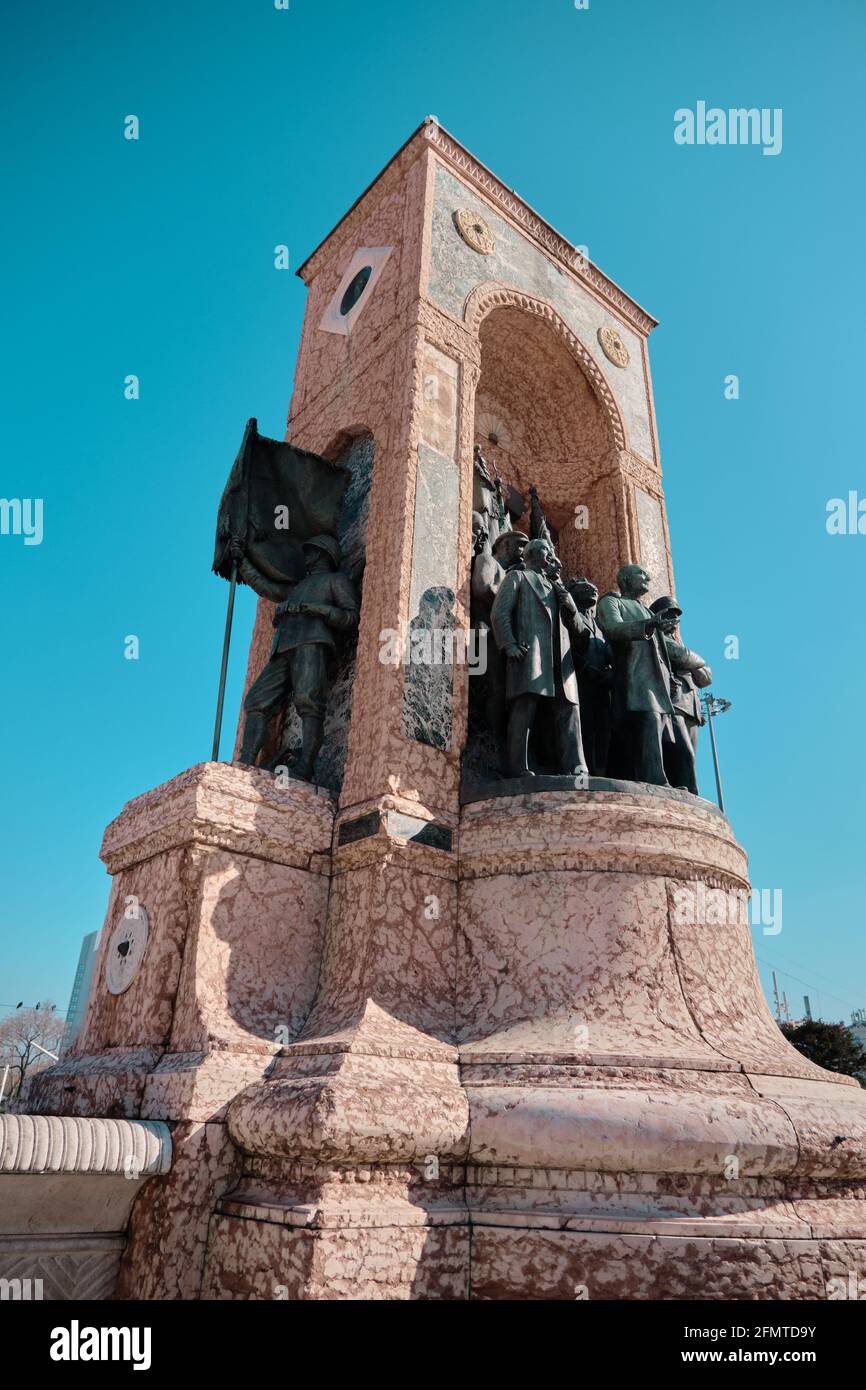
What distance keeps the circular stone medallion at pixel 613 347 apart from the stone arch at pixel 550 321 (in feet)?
1.34

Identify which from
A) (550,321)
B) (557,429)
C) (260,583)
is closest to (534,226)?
(550,321)

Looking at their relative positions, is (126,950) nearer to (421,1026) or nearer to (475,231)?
(421,1026)

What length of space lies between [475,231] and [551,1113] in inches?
283

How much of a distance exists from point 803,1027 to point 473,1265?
22.5 meters

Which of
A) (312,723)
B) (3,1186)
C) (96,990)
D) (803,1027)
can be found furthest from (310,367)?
(803,1027)

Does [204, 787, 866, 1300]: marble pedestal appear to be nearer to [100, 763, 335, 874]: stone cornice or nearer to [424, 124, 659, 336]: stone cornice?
[100, 763, 335, 874]: stone cornice

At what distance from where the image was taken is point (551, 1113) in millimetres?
3855

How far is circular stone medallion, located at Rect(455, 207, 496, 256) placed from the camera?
793cm

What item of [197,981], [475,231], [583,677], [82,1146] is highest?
[475,231]

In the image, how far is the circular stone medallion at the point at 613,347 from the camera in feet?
30.5

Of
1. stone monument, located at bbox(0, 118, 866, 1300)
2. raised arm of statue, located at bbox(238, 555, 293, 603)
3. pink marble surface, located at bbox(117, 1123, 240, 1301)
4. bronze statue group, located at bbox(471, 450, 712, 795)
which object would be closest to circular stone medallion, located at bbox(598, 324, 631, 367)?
stone monument, located at bbox(0, 118, 866, 1300)

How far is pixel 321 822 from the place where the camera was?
525 centimetres

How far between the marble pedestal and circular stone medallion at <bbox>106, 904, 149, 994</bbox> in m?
1.01
